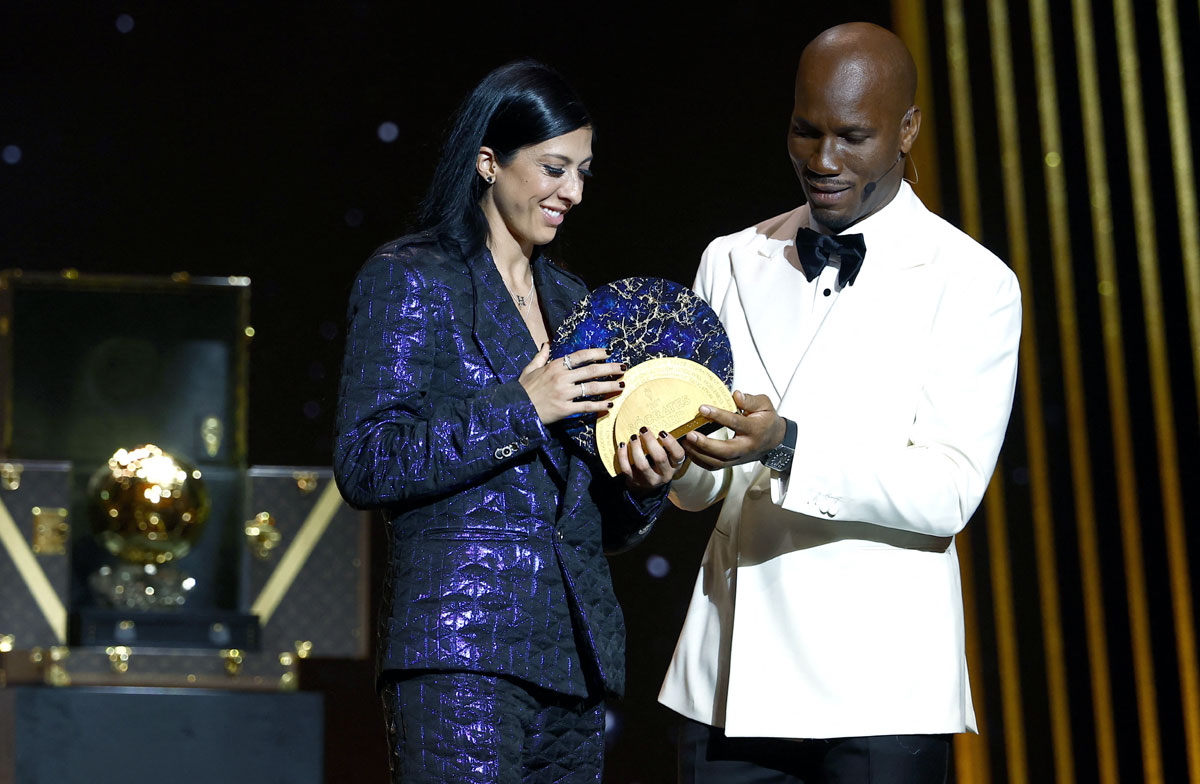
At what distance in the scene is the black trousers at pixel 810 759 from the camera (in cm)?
183

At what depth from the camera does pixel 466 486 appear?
1774 mm

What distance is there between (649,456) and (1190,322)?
Result: 2.05 m

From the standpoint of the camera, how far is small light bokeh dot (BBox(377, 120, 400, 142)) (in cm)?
371

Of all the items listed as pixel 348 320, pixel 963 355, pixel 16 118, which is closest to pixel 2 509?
pixel 16 118

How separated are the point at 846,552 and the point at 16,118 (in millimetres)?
2496

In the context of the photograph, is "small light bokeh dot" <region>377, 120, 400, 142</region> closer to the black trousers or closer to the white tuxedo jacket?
the white tuxedo jacket

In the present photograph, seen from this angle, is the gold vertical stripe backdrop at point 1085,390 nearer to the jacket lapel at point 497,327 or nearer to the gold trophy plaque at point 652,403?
the gold trophy plaque at point 652,403

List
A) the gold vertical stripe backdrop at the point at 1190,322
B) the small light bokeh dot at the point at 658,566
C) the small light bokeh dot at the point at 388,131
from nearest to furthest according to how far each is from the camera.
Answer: the gold vertical stripe backdrop at the point at 1190,322, the small light bokeh dot at the point at 388,131, the small light bokeh dot at the point at 658,566

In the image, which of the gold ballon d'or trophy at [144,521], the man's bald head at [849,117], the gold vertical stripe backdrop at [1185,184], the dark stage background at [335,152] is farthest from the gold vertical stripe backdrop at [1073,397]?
the gold ballon d'or trophy at [144,521]

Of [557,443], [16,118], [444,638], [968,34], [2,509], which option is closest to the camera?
[444,638]

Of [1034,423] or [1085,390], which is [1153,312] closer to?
[1085,390]

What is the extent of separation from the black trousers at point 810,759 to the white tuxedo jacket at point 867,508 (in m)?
0.03

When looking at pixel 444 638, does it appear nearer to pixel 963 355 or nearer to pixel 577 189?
pixel 577 189

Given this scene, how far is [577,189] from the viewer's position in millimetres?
1945
